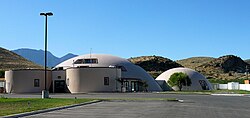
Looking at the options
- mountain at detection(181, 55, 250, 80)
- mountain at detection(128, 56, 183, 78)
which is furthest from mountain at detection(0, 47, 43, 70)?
mountain at detection(181, 55, 250, 80)

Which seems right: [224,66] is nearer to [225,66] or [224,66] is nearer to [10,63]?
[225,66]

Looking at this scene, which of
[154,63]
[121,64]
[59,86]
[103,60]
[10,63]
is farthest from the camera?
[154,63]

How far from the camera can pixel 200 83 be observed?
287ft

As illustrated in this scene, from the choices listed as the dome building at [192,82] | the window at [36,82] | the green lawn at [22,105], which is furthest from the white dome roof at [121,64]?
the green lawn at [22,105]

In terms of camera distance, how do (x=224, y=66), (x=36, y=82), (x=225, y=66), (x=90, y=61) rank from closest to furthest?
(x=36, y=82)
(x=90, y=61)
(x=224, y=66)
(x=225, y=66)

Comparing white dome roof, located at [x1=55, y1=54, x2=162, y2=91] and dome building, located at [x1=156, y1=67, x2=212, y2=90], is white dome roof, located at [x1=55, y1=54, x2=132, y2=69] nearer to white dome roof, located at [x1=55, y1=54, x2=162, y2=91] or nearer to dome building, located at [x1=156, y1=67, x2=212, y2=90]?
white dome roof, located at [x1=55, y1=54, x2=162, y2=91]

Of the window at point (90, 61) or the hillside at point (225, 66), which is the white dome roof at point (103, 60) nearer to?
the window at point (90, 61)

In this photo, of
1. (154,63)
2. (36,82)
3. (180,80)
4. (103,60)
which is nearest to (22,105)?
(36,82)

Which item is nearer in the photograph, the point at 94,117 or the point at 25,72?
the point at 94,117

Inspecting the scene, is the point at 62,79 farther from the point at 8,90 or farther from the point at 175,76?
the point at 175,76

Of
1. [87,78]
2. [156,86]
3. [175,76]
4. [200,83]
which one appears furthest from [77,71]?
[200,83]

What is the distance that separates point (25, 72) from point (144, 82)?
2055 centimetres

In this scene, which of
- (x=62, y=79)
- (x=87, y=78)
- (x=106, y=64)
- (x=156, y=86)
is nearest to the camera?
(x=87, y=78)

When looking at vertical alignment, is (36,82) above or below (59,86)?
above
